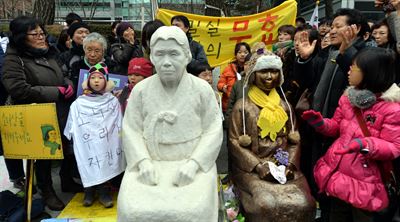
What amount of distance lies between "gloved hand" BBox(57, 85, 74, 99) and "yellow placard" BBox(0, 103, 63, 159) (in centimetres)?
45

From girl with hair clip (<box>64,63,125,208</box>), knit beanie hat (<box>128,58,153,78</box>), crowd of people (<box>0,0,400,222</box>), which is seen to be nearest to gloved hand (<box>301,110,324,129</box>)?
crowd of people (<box>0,0,400,222</box>)

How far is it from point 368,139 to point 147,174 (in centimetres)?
169

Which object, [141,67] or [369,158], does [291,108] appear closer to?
[369,158]

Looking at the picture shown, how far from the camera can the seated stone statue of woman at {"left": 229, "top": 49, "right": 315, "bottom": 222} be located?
3.34 m

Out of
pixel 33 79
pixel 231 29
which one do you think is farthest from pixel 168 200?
pixel 231 29

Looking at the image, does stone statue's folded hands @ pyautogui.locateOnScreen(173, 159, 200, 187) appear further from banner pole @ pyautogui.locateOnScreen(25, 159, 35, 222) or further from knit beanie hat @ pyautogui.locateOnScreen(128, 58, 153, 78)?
banner pole @ pyautogui.locateOnScreen(25, 159, 35, 222)

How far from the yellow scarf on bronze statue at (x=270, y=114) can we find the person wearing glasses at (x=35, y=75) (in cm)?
212

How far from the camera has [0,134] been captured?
402 cm

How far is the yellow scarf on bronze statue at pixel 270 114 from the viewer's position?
12.1 ft

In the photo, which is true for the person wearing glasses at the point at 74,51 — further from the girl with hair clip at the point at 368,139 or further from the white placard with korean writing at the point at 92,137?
the girl with hair clip at the point at 368,139

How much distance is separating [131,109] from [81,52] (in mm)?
1893

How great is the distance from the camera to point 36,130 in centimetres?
370

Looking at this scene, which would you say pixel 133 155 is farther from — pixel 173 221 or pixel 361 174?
pixel 361 174

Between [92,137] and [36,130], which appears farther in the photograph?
[92,137]
